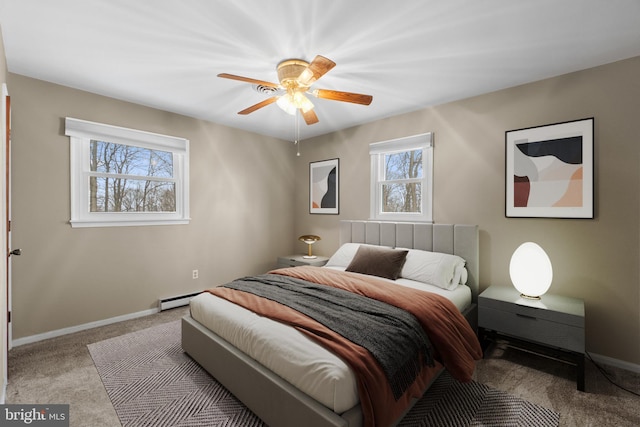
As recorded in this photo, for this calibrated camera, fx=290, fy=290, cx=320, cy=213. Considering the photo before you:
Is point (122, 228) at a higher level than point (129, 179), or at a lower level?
lower

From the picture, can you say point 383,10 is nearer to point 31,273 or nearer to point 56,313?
point 31,273

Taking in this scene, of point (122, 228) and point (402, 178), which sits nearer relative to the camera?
point (122, 228)

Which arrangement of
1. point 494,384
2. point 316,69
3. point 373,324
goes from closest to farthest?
point 373,324
point 316,69
point 494,384

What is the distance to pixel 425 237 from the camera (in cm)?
335

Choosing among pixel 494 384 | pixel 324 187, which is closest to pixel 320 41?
pixel 324 187

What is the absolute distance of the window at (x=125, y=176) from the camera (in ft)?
9.86

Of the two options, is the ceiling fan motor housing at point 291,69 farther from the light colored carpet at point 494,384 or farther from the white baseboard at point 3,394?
the white baseboard at point 3,394

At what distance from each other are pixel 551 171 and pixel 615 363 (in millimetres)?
A: 1674

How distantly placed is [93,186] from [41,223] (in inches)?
22.7

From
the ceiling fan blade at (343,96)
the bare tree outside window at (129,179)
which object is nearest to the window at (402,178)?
the ceiling fan blade at (343,96)

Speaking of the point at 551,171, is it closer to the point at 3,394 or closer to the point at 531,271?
the point at 531,271

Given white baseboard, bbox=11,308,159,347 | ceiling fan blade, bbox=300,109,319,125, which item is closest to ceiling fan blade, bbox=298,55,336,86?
→ ceiling fan blade, bbox=300,109,319,125

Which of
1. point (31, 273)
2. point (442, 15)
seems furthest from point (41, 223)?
point (442, 15)

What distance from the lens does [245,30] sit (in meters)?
1.97
